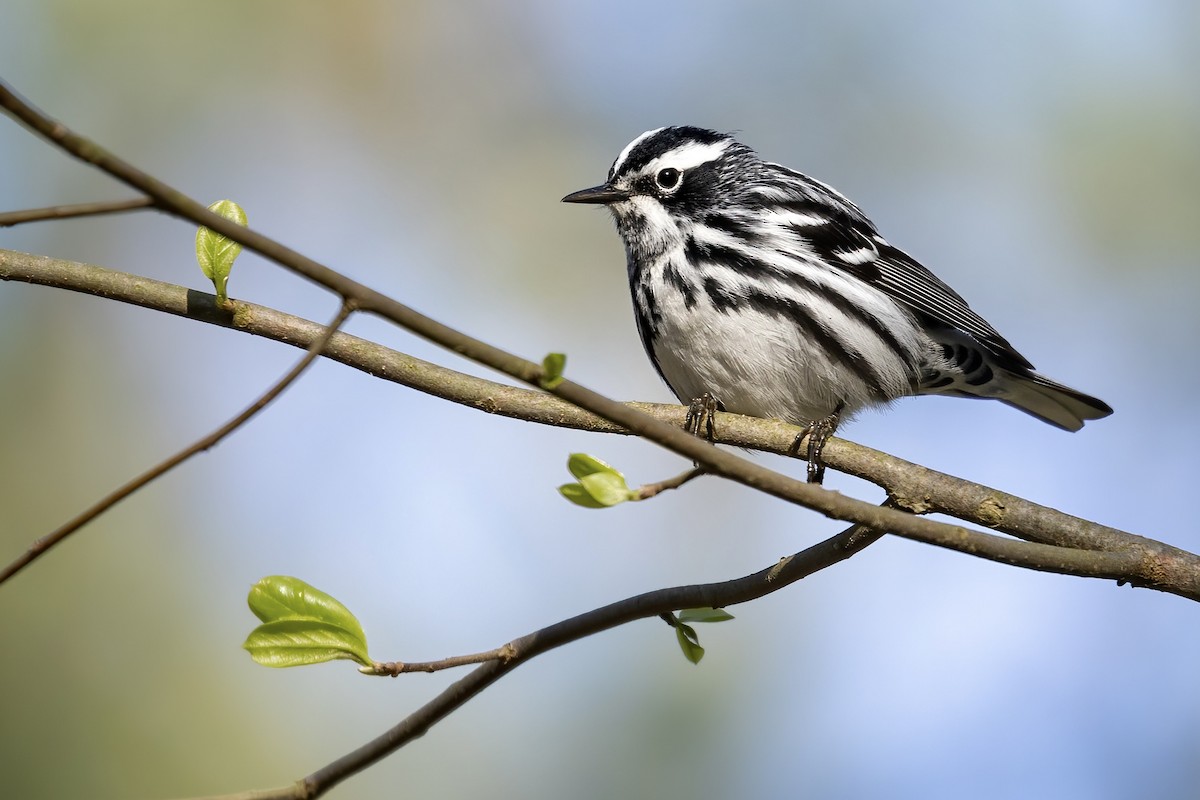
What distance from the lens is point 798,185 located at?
17.4 ft

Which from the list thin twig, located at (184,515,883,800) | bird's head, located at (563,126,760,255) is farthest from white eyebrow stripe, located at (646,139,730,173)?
thin twig, located at (184,515,883,800)

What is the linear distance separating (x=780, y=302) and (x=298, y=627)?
8.96 feet

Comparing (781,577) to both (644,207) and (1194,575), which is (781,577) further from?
(644,207)

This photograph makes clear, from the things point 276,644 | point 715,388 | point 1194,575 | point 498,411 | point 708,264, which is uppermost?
point 708,264

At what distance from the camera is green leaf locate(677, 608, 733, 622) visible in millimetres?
2509

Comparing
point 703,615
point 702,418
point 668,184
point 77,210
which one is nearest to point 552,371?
point 77,210

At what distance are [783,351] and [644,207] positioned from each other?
0.99m

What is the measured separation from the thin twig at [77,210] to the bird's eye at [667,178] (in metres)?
3.60

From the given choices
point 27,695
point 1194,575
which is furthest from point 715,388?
point 27,695

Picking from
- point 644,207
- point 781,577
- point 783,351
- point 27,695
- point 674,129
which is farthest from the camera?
point 27,695

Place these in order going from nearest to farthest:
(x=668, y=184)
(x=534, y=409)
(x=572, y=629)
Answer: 1. (x=572, y=629)
2. (x=534, y=409)
3. (x=668, y=184)

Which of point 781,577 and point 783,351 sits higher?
point 783,351

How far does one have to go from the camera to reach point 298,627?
2.14 m

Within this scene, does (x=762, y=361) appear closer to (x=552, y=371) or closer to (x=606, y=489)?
(x=606, y=489)
